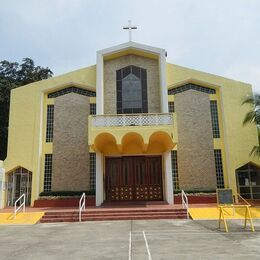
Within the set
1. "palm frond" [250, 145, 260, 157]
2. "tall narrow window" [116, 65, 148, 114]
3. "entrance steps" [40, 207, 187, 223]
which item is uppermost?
"tall narrow window" [116, 65, 148, 114]

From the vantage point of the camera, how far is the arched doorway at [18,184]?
62.8 ft

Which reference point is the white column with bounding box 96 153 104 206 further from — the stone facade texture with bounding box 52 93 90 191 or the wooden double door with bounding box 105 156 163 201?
the stone facade texture with bounding box 52 93 90 191

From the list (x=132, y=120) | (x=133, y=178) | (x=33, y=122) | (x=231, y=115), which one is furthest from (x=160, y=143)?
(x=33, y=122)

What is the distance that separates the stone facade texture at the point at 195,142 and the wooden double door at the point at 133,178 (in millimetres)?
1634

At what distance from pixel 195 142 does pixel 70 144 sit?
8049 millimetres

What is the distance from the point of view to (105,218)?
14.3 meters

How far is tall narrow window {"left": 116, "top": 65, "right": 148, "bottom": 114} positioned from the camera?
63.8 feet

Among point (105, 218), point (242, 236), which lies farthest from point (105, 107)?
point (242, 236)

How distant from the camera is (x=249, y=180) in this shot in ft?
63.2

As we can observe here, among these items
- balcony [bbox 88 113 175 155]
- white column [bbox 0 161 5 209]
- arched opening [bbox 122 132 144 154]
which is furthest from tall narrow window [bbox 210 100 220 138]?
white column [bbox 0 161 5 209]

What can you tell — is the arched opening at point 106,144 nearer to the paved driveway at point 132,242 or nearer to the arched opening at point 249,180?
the paved driveway at point 132,242

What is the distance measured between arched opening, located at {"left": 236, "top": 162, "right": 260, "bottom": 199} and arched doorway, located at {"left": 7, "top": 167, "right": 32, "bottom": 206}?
13.4m

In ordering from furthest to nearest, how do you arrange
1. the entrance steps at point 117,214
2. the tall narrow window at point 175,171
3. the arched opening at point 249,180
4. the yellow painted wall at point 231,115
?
the arched opening at point 249,180, the yellow painted wall at point 231,115, the tall narrow window at point 175,171, the entrance steps at point 117,214

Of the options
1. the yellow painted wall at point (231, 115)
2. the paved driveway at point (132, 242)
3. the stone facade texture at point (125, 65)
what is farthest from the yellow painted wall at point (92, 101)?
the paved driveway at point (132, 242)
